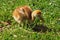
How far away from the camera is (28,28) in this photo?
21.8ft

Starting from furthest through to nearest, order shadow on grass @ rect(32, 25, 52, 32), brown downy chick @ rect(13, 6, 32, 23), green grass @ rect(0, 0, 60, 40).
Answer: shadow on grass @ rect(32, 25, 52, 32), brown downy chick @ rect(13, 6, 32, 23), green grass @ rect(0, 0, 60, 40)

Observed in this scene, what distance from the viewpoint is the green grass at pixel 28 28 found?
6.44 m

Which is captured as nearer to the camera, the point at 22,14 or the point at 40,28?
the point at 22,14

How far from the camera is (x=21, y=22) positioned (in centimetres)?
669

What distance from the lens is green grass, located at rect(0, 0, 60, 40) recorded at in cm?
644

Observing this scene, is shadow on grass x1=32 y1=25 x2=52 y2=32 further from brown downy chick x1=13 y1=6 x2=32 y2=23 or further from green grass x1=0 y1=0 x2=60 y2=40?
brown downy chick x1=13 y1=6 x2=32 y2=23

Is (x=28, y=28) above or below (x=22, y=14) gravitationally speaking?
below

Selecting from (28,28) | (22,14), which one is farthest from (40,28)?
(22,14)

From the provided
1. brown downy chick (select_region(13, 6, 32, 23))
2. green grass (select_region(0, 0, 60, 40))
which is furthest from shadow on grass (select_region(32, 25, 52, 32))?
brown downy chick (select_region(13, 6, 32, 23))

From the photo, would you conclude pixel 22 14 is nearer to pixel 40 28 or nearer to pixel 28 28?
pixel 28 28

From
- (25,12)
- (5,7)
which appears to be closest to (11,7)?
(5,7)

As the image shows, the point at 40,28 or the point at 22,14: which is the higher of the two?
the point at 22,14

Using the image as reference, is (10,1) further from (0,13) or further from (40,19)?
(40,19)

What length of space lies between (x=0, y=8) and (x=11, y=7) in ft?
0.94
